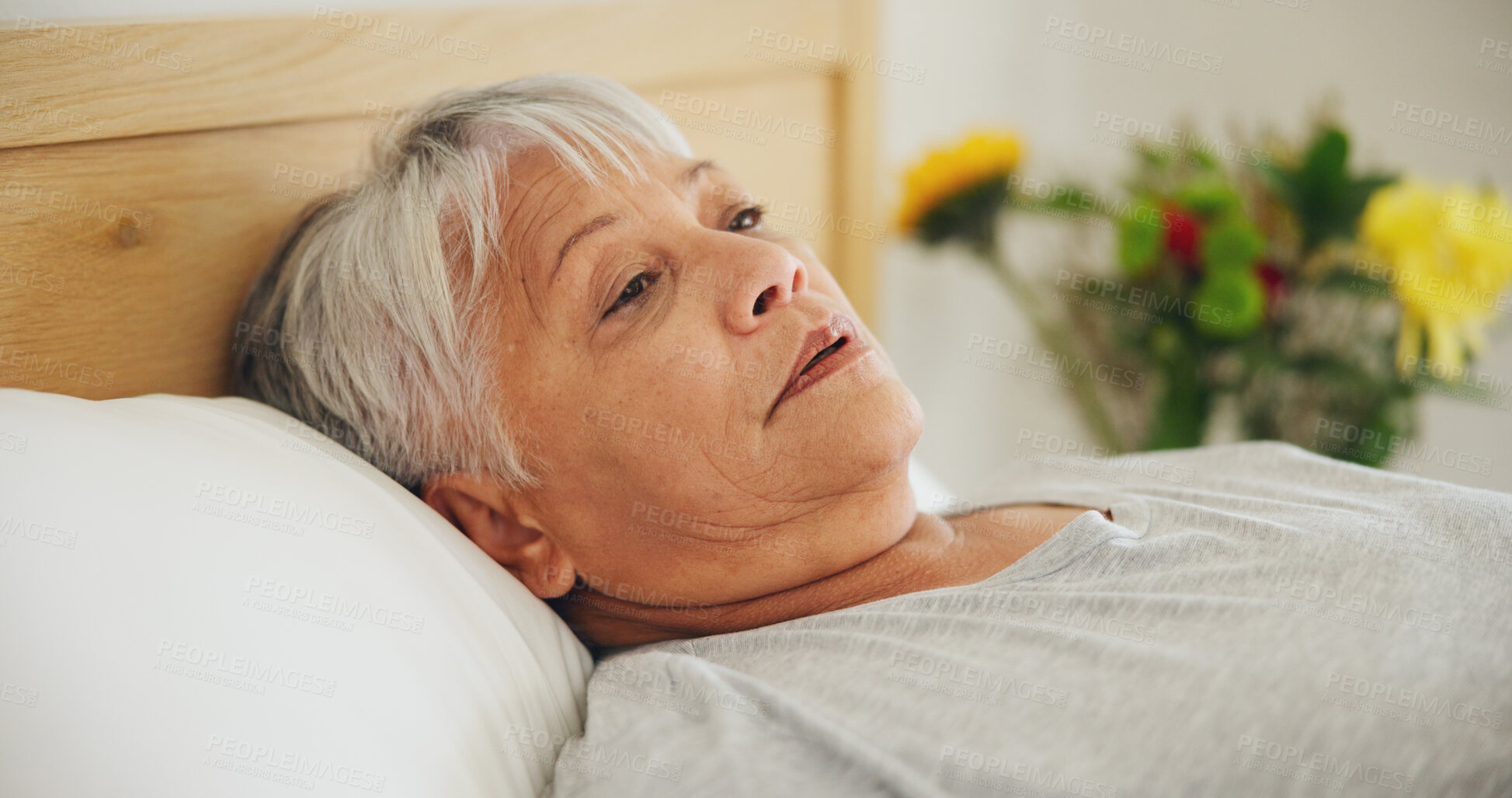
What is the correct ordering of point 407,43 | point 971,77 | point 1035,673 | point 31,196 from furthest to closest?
1. point 971,77
2. point 407,43
3. point 31,196
4. point 1035,673

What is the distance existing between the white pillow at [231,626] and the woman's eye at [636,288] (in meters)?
0.27

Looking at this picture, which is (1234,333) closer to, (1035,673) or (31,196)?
(1035,673)

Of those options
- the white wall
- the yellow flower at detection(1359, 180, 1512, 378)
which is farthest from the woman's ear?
the yellow flower at detection(1359, 180, 1512, 378)

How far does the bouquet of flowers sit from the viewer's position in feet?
4.74

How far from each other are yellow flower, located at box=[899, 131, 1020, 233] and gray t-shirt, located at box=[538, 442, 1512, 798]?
3.32 ft

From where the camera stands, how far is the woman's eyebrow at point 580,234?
930 mm

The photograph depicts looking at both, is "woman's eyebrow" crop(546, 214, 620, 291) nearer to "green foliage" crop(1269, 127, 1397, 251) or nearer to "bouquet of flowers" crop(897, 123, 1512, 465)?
"bouquet of flowers" crop(897, 123, 1512, 465)

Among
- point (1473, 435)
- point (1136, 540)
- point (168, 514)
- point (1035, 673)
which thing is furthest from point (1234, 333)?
point (168, 514)

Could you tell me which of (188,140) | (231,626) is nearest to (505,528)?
(231,626)

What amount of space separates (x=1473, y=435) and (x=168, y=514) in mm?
2128

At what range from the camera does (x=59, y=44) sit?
2.97ft

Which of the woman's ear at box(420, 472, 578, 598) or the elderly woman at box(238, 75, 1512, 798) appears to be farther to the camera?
the woman's ear at box(420, 472, 578, 598)

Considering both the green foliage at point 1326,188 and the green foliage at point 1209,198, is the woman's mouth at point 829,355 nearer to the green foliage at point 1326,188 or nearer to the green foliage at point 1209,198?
the green foliage at point 1209,198

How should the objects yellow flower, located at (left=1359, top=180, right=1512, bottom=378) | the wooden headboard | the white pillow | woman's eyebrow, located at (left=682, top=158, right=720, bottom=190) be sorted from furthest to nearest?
1. yellow flower, located at (left=1359, top=180, right=1512, bottom=378)
2. woman's eyebrow, located at (left=682, top=158, right=720, bottom=190)
3. the wooden headboard
4. the white pillow
